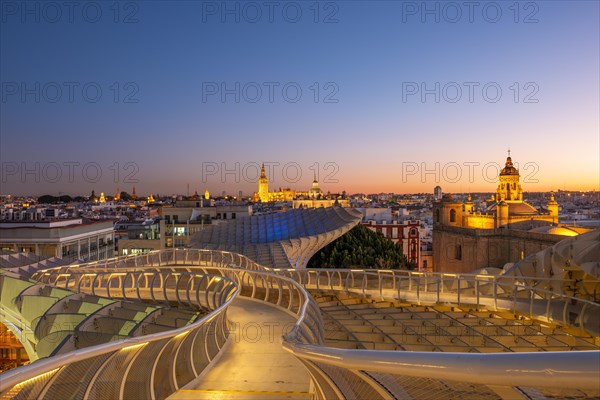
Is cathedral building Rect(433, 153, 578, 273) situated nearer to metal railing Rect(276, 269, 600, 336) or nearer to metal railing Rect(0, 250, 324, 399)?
metal railing Rect(276, 269, 600, 336)

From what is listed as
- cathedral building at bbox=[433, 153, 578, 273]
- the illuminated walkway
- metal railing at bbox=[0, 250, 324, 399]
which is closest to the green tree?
cathedral building at bbox=[433, 153, 578, 273]

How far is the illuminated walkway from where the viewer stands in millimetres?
6512

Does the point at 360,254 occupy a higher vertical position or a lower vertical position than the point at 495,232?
higher

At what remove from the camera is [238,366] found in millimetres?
7770

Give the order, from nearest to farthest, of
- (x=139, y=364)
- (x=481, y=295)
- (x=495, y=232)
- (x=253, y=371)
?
(x=139, y=364), (x=253, y=371), (x=481, y=295), (x=495, y=232)

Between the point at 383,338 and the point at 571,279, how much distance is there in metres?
6.86

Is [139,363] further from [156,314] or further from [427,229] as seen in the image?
[427,229]

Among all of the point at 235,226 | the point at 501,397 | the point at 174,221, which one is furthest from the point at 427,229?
the point at 501,397

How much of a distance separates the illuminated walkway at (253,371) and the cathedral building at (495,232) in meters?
33.7

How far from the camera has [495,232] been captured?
154ft

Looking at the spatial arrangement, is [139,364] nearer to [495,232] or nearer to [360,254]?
[360,254]

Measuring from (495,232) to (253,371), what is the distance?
44.0 metres

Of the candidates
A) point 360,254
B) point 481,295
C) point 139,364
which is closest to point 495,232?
point 360,254

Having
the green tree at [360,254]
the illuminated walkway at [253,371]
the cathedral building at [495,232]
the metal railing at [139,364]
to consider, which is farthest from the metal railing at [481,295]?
the cathedral building at [495,232]
